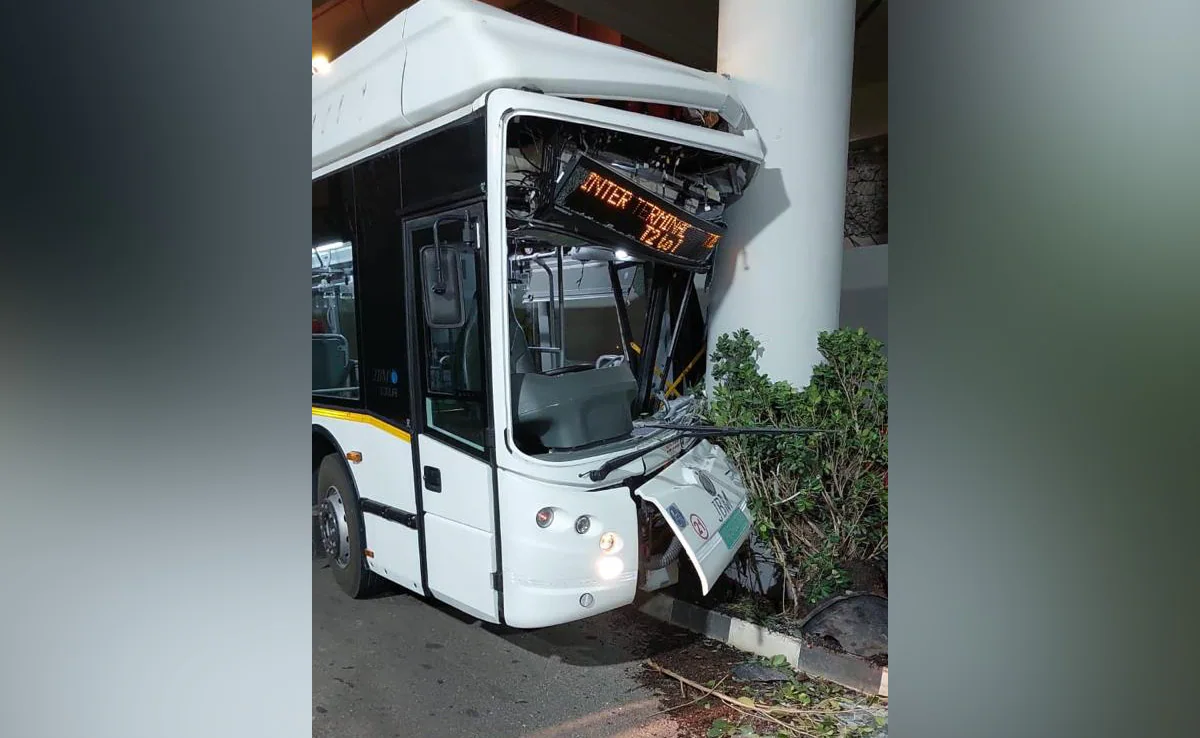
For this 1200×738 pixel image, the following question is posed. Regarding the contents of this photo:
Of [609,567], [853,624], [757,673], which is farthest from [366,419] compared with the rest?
[853,624]

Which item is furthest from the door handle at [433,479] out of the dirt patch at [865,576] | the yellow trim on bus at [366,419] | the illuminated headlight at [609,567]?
the dirt patch at [865,576]

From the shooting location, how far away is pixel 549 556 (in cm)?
274

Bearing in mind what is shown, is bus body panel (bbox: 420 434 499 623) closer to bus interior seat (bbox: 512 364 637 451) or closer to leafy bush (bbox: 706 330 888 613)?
bus interior seat (bbox: 512 364 637 451)

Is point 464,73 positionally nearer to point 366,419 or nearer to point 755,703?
point 366,419

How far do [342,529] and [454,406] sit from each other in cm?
131

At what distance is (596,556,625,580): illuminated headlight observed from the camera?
9.28 ft

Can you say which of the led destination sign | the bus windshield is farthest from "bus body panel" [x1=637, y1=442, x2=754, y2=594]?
→ the led destination sign

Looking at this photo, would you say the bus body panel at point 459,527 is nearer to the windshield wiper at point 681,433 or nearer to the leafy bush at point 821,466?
the windshield wiper at point 681,433

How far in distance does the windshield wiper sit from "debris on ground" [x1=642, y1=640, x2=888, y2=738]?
3.25ft
